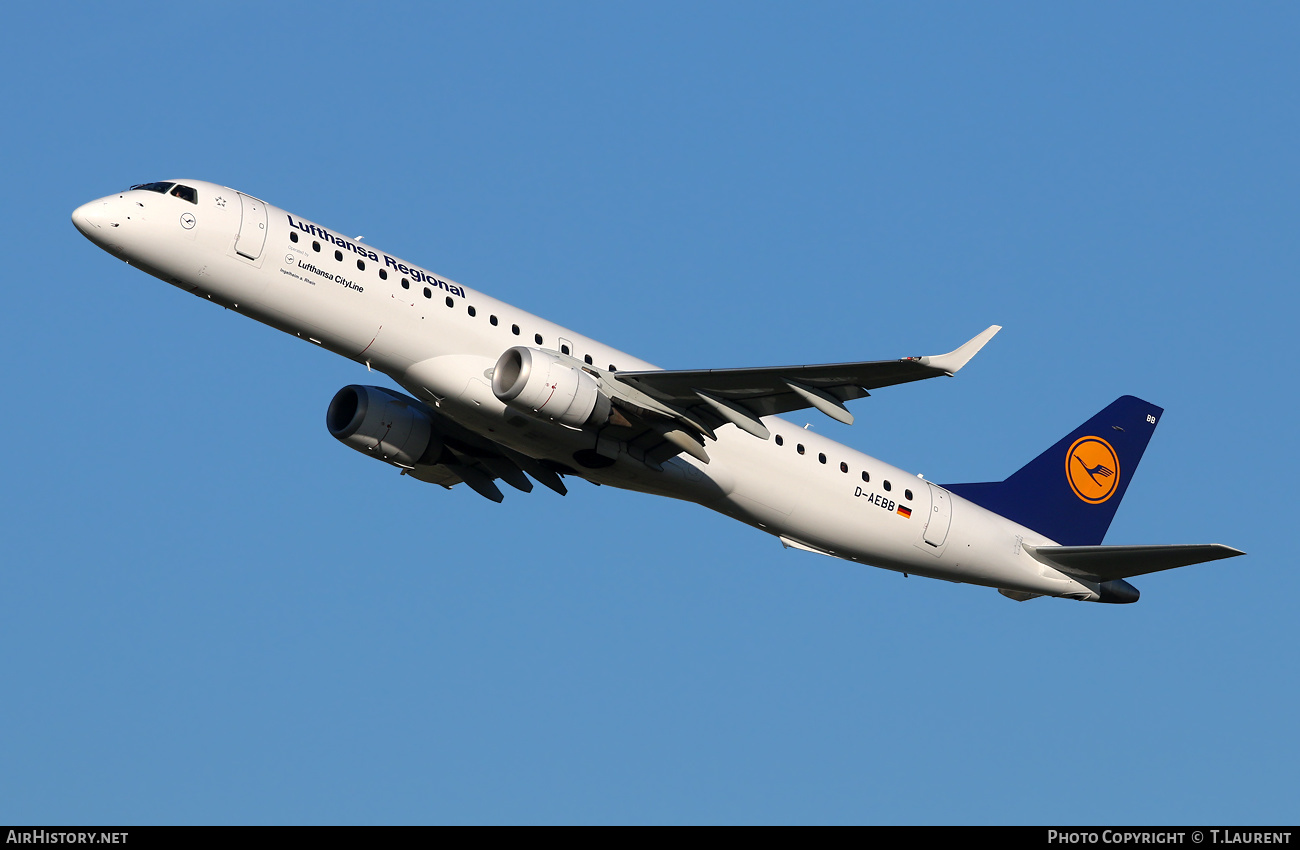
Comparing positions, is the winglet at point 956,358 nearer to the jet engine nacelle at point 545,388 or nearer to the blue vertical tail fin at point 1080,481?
the jet engine nacelle at point 545,388

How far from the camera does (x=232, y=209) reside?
3009 cm

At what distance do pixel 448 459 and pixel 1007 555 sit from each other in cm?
1540

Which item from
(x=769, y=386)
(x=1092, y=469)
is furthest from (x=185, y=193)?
(x=1092, y=469)

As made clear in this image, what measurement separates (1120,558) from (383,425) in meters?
19.5

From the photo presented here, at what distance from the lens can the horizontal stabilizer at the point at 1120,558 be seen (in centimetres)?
3388

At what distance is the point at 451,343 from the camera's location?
3106cm

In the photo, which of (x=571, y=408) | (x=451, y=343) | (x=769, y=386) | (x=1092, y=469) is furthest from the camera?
(x=1092, y=469)

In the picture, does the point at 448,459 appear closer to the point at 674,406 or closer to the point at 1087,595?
the point at 674,406

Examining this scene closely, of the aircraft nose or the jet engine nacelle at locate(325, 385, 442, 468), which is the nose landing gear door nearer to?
the aircraft nose

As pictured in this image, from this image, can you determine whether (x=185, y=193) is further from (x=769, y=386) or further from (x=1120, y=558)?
(x=1120, y=558)

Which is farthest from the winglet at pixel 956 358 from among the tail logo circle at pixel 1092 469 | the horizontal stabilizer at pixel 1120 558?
the tail logo circle at pixel 1092 469

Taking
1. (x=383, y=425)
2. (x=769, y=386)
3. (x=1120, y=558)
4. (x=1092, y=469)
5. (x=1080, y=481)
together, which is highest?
(x=1092, y=469)

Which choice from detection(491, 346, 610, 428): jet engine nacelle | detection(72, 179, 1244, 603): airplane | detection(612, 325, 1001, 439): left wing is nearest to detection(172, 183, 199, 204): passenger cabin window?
detection(72, 179, 1244, 603): airplane
